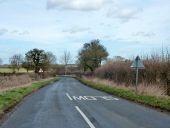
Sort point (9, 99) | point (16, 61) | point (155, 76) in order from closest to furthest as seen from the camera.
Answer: point (9, 99), point (155, 76), point (16, 61)

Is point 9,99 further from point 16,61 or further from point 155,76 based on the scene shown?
point 16,61

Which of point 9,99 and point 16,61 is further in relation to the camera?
point 16,61

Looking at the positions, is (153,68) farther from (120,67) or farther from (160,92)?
(120,67)

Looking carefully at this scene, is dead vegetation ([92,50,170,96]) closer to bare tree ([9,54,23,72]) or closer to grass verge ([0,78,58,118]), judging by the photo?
grass verge ([0,78,58,118])

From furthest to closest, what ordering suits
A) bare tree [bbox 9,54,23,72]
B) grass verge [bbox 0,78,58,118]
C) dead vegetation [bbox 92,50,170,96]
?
bare tree [bbox 9,54,23,72], dead vegetation [bbox 92,50,170,96], grass verge [bbox 0,78,58,118]

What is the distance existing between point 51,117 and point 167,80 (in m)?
15.6

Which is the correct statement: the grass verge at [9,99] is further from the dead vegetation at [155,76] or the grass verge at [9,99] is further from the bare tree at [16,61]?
the bare tree at [16,61]

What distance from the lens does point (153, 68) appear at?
33844mm

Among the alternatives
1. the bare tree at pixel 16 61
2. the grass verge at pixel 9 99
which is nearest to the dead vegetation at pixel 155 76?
the grass verge at pixel 9 99

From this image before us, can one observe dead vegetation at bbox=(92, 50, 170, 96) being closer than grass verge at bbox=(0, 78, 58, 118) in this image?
No

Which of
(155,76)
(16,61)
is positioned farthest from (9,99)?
(16,61)

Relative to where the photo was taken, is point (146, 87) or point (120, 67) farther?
point (120, 67)

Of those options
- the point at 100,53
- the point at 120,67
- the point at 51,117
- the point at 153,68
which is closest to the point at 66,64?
the point at 100,53

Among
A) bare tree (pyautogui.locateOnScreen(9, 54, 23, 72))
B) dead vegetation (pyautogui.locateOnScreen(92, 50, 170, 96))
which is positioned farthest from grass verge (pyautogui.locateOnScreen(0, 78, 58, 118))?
bare tree (pyautogui.locateOnScreen(9, 54, 23, 72))
